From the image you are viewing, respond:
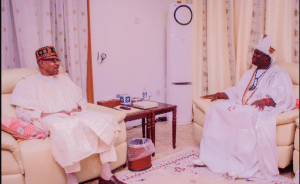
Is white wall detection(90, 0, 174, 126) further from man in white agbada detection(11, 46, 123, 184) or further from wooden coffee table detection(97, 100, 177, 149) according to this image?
man in white agbada detection(11, 46, 123, 184)

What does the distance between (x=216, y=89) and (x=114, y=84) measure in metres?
1.49

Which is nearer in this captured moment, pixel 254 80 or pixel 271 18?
pixel 254 80

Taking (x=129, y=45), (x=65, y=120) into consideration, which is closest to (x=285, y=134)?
(x=65, y=120)

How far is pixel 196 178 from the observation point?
199cm

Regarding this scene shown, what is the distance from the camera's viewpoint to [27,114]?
1.89m

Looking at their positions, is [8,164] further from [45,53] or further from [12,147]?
[45,53]

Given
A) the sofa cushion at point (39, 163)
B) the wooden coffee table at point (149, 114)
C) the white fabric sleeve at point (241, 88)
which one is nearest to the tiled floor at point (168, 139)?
the wooden coffee table at point (149, 114)

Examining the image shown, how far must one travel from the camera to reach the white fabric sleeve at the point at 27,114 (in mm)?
1874

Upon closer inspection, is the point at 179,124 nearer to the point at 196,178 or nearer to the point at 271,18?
the point at 196,178

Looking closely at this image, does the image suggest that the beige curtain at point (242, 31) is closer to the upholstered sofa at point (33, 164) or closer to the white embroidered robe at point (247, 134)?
the white embroidered robe at point (247, 134)

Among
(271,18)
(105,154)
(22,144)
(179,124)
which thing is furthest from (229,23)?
(22,144)

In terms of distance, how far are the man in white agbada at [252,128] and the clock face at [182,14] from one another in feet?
4.18

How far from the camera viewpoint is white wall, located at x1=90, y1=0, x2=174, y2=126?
3162 millimetres

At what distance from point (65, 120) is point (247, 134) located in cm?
146
